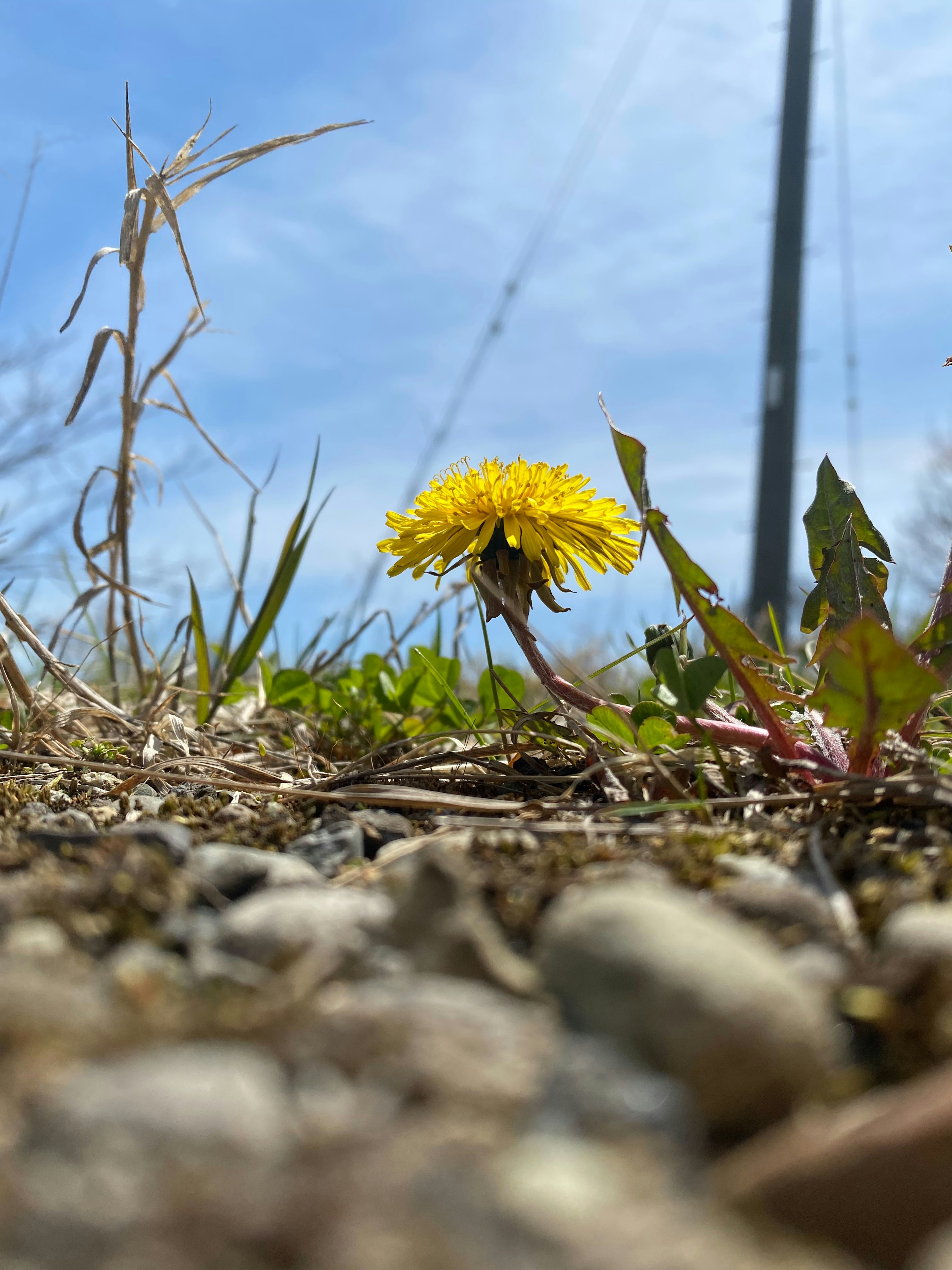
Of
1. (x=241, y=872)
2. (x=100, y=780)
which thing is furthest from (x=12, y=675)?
(x=241, y=872)

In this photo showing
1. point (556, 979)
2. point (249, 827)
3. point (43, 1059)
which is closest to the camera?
point (43, 1059)

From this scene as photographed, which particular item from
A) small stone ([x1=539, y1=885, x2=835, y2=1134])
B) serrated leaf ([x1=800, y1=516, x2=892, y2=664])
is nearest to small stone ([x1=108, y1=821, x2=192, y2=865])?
small stone ([x1=539, y1=885, x2=835, y2=1134])

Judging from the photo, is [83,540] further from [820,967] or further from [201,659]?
[820,967]

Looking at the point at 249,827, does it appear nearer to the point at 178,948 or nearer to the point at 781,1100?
the point at 178,948

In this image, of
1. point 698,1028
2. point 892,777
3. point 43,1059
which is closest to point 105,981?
point 43,1059

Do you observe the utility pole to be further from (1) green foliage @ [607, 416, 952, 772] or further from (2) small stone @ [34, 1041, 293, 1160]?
(2) small stone @ [34, 1041, 293, 1160]
